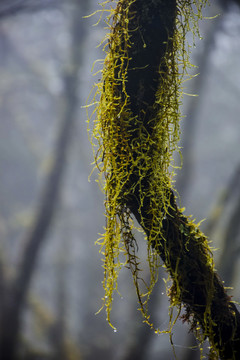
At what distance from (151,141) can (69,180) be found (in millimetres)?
15316

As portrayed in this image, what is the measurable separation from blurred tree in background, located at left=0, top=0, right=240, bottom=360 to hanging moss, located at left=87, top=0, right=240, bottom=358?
873mm

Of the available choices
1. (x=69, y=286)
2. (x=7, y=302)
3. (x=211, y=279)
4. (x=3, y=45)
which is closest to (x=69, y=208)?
(x=69, y=286)

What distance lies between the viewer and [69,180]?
1639cm

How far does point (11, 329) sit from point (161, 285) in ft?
9.71

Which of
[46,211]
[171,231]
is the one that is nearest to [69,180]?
[46,211]

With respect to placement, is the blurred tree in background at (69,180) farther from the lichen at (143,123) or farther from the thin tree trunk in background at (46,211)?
the lichen at (143,123)

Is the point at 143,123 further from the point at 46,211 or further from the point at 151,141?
the point at 46,211

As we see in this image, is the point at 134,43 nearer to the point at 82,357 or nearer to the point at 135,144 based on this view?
the point at 135,144

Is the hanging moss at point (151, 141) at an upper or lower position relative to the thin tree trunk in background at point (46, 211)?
lower

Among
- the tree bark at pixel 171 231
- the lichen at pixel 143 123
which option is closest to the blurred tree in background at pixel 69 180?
the tree bark at pixel 171 231

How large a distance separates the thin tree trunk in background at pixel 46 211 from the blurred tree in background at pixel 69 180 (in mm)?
22

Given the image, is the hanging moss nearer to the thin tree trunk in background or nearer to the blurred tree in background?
the blurred tree in background

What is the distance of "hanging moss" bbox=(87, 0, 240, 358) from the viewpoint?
1.21 metres

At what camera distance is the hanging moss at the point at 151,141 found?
3.97ft
